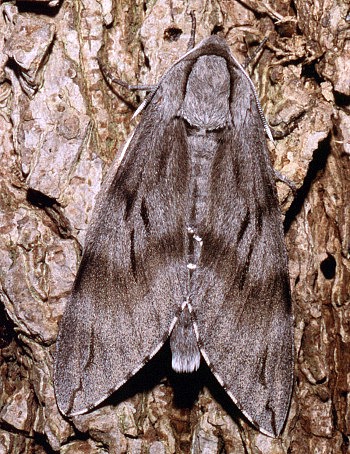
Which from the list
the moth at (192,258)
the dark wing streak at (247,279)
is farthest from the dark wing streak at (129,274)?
the dark wing streak at (247,279)

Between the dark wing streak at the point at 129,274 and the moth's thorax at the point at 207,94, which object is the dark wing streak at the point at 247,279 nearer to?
the moth's thorax at the point at 207,94

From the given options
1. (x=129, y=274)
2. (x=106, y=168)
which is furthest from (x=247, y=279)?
(x=106, y=168)

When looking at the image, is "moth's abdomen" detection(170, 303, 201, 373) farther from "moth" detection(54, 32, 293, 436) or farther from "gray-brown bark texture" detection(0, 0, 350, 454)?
"gray-brown bark texture" detection(0, 0, 350, 454)

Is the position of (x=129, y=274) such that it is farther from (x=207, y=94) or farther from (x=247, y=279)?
(x=207, y=94)

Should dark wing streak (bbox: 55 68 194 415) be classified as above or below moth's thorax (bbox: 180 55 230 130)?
below

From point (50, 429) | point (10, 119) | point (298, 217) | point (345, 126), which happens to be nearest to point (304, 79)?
point (345, 126)

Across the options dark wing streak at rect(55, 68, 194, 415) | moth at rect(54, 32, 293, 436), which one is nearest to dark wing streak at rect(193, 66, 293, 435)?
moth at rect(54, 32, 293, 436)
